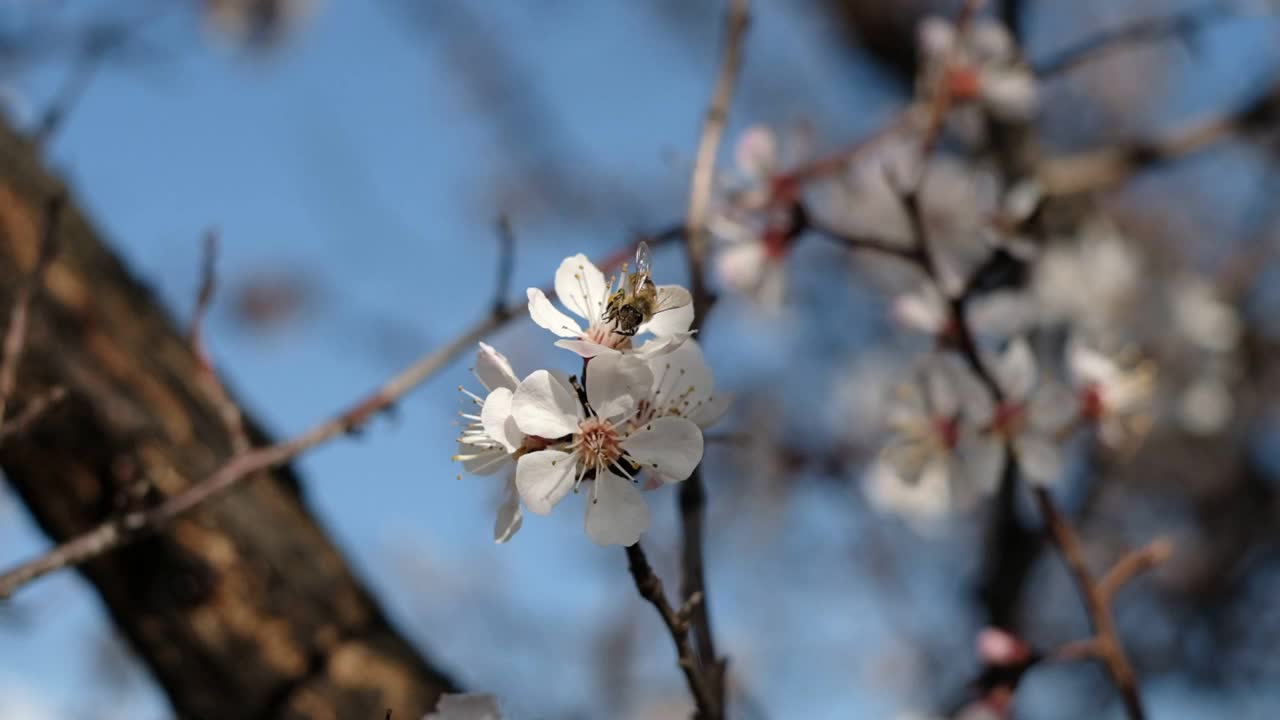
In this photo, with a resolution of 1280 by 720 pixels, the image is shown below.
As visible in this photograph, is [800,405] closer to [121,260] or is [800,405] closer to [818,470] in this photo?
[818,470]

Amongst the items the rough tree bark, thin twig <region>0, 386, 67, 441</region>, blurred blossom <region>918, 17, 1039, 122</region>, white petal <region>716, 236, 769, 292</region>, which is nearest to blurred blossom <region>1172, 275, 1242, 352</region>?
blurred blossom <region>918, 17, 1039, 122</region>

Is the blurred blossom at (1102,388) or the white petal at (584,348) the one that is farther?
the blurred blossom at (1102,388)

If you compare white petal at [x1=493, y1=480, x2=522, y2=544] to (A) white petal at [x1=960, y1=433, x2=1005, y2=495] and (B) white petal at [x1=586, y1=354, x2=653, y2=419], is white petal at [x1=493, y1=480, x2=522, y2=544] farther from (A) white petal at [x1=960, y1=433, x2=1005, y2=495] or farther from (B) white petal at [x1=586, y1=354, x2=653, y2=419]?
(A) white petal at [x1=960, y1=433, x2=1005, y2=495]

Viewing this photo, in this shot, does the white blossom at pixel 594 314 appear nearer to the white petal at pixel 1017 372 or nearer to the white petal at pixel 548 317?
the white petal at pixel 548 317

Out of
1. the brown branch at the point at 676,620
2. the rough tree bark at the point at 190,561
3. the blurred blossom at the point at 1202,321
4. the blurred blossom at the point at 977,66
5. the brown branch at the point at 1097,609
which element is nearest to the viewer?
the brown branch at the point at 676,620

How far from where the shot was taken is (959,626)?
331cm

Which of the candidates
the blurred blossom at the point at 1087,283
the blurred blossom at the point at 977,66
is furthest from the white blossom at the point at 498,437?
the blurred blossom at the point at 1087,283

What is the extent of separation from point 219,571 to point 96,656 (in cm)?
339

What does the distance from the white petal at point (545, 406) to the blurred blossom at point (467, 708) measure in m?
0.22

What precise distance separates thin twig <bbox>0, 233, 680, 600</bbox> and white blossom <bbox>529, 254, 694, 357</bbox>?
8.7 inches

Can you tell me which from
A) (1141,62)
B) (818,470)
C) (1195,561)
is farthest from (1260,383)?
(1141,62)

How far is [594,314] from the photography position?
768 millimetres

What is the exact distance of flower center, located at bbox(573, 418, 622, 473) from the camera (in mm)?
710

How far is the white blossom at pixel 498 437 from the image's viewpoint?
69 centimetres
